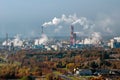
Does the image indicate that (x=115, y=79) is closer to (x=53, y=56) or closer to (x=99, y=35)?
(x=53, y=56)

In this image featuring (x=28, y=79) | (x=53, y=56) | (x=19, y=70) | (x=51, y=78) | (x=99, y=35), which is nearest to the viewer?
(x=28, y=79)

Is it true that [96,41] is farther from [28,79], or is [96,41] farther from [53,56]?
[28,79]

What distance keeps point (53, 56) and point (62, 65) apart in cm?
583

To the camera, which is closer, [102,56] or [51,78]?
[51,78]

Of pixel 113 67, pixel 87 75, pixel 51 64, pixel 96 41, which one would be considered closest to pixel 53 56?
pixel 51 64

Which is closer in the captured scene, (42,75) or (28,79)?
(28,79)

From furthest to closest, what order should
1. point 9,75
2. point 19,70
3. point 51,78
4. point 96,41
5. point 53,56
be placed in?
point 96,41 → point 53,56 → point 19,70 → point 9,75 → point 51,78

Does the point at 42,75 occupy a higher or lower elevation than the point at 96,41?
lower

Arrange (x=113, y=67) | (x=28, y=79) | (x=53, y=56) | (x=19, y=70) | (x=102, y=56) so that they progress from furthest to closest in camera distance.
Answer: (x=53, y=56), (x=102, y=56), (x=113, y=67), (x=19, y=70), (x=28, y=79)

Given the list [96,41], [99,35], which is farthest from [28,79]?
[99,35]

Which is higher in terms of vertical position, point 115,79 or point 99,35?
point 99,35

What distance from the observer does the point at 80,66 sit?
19.5 metres

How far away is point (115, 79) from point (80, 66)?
493 cm

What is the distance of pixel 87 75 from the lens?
1688cm
